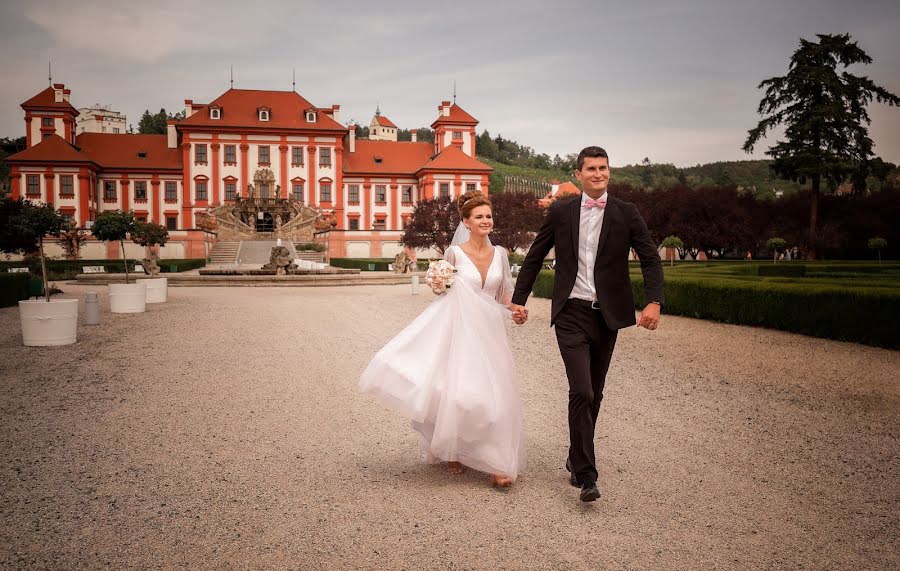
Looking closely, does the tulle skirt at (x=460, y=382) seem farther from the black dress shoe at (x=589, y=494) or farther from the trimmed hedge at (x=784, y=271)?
the trimmed hedge at (x=784, y=271)

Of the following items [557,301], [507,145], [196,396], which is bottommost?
[196,396]

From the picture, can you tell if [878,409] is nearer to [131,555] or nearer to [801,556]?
[801,556]

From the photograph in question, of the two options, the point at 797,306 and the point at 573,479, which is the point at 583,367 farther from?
the point at 797,306

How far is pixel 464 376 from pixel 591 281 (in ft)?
3.32

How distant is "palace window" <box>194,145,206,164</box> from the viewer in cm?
5975

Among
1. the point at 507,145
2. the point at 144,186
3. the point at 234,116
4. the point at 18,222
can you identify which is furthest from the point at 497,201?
the point at 507,145

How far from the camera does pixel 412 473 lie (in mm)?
4871

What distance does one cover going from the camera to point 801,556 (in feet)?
11.3

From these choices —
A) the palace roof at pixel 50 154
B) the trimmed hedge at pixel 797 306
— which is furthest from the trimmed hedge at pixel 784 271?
the palace roof at pixel 50 154

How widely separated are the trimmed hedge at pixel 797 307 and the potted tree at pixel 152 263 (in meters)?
13.6

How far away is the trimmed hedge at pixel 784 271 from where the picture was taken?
763 inches

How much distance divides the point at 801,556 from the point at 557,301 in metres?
1.90

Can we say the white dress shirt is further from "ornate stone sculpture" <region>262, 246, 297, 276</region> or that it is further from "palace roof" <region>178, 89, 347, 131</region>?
"palace roof" <region>178, 89, 347, 131</region>

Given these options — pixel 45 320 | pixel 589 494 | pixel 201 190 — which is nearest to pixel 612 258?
pixel 589 494
